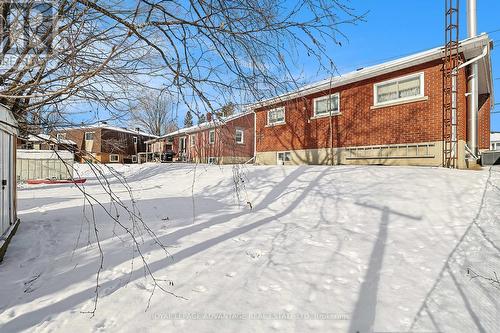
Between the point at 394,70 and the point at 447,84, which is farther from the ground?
the point at 394,70

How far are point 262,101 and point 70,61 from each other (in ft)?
6.62

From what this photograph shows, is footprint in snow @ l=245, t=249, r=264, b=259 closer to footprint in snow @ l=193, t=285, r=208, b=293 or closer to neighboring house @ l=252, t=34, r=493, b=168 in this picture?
footprint in snow @ l=193, t=285, r=208, b=293

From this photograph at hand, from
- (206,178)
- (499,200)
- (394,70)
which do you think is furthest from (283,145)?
(499,200)

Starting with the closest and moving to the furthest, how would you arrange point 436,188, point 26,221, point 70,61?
point 70,61
point 26,221
point 436,188

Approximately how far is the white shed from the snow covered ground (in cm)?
25

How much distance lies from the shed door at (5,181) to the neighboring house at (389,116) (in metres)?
6.06

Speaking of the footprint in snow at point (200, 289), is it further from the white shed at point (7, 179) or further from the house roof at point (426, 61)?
the house roof at point (426, 61)

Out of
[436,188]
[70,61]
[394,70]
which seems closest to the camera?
[70,61]

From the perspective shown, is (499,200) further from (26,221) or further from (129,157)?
(129,157)

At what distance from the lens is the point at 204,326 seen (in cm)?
249

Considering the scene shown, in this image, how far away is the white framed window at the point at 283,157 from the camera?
50.5 feet

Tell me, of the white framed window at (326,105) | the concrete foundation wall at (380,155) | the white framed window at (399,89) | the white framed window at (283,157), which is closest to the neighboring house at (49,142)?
the concrete foundation wall at (380,155)

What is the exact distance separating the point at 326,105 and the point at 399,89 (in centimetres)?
325

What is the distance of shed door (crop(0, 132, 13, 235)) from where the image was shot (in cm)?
440
